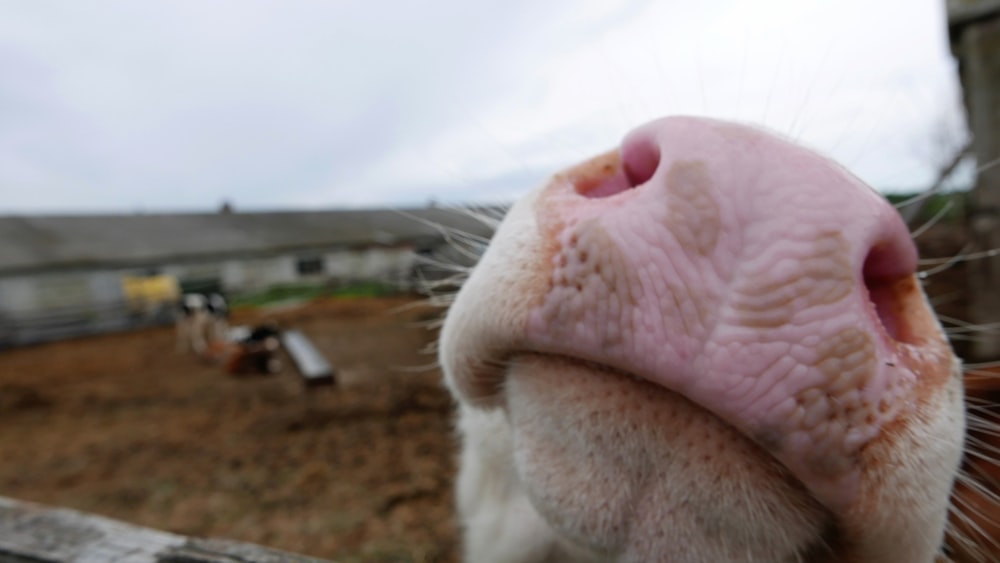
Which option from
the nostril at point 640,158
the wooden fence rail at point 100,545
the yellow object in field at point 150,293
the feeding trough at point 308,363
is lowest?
the yellow object in field at point 150,293

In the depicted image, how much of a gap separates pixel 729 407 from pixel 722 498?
0.13 meters

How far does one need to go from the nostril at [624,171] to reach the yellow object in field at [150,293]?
63.8ft

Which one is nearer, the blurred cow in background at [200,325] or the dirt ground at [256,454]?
the dirt ground at [256,454]

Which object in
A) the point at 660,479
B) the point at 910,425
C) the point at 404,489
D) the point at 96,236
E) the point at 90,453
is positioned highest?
the point at 910,425

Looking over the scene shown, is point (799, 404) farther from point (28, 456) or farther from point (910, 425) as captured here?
point (28, 456)

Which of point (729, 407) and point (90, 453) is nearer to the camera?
point (729, 407)

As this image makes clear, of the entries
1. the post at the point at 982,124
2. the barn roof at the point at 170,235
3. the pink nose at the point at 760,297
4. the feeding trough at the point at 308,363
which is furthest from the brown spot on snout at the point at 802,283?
the barn roof at the point at 170,235

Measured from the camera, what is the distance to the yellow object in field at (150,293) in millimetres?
17653

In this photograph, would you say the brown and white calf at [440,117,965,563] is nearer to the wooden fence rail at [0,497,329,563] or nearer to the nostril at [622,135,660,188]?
the nostril at [622,135,660,188]

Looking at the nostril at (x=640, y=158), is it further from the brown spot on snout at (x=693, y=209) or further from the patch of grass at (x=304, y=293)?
the patch of grass at (x=304, y=293)

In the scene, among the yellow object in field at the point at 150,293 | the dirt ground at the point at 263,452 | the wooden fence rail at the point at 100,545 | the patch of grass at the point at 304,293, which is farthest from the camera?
the patch of grass at the point at 304,293

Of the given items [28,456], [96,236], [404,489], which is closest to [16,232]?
[96,236]

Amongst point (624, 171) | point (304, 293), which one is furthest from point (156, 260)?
point (624, 171)

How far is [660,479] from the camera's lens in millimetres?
729
